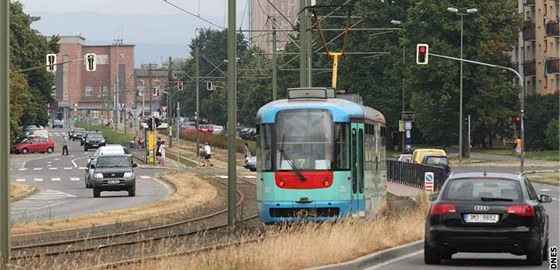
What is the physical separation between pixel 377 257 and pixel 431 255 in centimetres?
99

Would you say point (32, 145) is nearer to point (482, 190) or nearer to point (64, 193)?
point (64, 193)

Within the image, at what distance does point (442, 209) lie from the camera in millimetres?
21672

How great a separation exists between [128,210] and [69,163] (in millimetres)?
60151

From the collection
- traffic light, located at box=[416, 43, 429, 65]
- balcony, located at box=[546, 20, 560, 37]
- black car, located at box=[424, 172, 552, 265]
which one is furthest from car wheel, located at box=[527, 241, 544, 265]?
balcony, located at box=[546, 20, 560, 37]

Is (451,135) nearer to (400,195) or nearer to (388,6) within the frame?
(388,6)

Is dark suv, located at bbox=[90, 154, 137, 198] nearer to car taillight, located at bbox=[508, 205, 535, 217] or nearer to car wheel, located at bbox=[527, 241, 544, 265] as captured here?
car wheel, located at bbox=[527, 241, 544, 265]

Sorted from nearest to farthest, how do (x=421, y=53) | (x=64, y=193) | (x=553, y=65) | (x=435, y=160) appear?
(x=64, y=193) → (x=435, y=160) → (x=421, y=53) → (x=553, y=65)

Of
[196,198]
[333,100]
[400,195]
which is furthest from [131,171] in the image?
[333,100]

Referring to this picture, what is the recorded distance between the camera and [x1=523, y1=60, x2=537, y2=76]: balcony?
118 m

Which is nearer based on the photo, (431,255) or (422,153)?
(431,255)

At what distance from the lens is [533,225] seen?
21375 millimetres

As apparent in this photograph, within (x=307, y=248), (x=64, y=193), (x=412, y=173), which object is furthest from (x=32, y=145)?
(x=307, y=248)

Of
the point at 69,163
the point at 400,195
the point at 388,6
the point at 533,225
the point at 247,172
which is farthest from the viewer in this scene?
the point at 388,6

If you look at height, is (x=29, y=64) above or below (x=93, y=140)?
above
